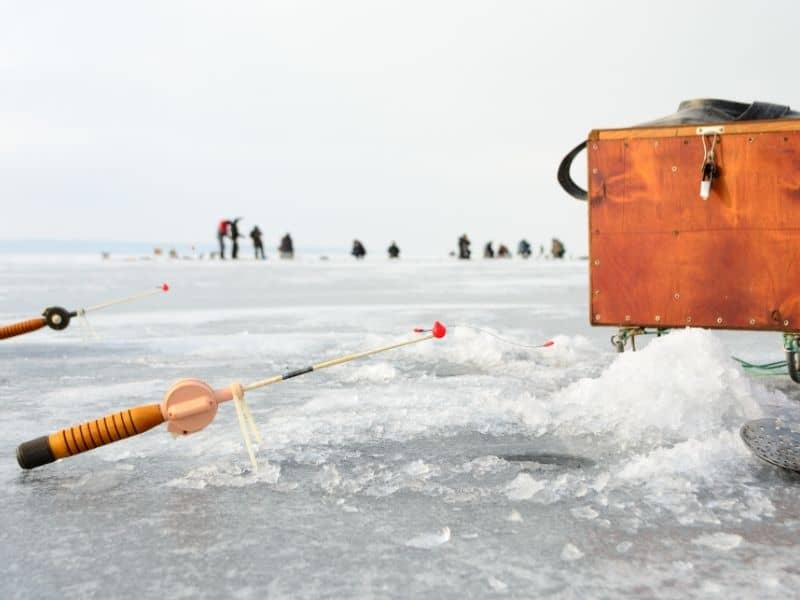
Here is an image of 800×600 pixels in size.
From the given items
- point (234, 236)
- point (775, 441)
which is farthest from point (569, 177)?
point (234, 236)

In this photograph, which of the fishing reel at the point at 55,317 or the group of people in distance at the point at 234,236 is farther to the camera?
the group of people in distance at the point at 234,236

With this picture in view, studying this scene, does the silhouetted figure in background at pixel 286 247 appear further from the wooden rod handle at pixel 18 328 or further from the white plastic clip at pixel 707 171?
the white plastic clip at pixel 707 171

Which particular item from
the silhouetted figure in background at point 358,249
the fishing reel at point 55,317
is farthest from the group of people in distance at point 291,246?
the fishing reel at point 55,317

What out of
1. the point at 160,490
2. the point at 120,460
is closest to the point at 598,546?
the point at 160,490

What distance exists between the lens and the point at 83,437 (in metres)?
2.67

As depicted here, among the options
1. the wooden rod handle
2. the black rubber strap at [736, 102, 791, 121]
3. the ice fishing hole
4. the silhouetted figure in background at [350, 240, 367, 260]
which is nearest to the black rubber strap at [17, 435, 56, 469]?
the ice fishing hole

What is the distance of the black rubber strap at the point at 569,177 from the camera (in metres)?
5.18

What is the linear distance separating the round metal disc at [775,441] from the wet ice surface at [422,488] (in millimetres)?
61

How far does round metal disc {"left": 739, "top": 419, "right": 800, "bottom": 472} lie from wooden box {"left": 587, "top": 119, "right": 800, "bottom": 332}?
1.18 meters

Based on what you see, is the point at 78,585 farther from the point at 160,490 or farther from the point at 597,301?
the point at 597,301

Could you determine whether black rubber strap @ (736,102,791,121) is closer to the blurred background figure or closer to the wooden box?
the wooden box

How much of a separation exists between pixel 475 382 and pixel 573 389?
761 millimetres

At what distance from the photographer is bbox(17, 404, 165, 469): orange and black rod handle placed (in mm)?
2676

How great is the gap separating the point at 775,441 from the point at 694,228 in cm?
176
